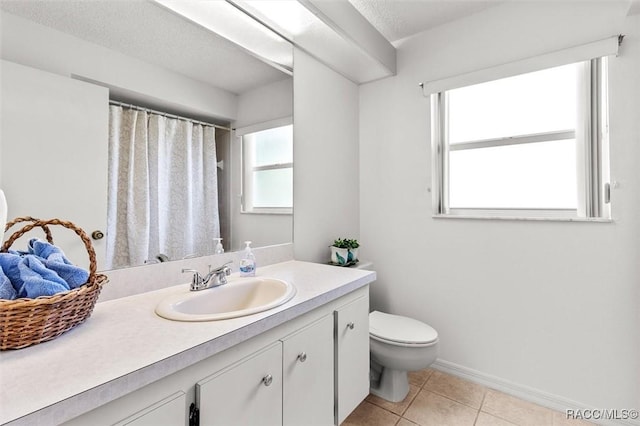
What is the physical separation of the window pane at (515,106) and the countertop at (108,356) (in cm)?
176

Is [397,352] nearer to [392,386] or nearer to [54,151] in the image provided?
[392,386]

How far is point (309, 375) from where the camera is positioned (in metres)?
1.15

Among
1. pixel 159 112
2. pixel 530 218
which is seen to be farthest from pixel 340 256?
pixel 159 112

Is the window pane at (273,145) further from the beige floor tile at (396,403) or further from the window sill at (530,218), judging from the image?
the beige floor tile at (396,403)

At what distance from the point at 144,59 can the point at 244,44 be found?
1.97 feet

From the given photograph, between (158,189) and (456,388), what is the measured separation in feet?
6.92

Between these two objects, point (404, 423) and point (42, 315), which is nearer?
point (42, 315)

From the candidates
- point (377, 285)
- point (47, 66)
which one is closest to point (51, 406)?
point (47, 66)

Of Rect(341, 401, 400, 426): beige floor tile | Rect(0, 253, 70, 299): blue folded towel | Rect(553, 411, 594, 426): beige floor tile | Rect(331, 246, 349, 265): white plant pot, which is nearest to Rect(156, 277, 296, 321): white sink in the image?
Rect(0, 253, 70, 299): blue folded towel

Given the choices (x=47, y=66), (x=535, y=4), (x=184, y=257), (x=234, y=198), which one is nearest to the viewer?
(x=47, y=66)

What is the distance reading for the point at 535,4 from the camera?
174cm

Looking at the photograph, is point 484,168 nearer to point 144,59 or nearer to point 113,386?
point 144,59

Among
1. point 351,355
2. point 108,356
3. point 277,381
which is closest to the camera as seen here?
point 108,356

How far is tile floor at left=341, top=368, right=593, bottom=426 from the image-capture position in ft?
5.30
